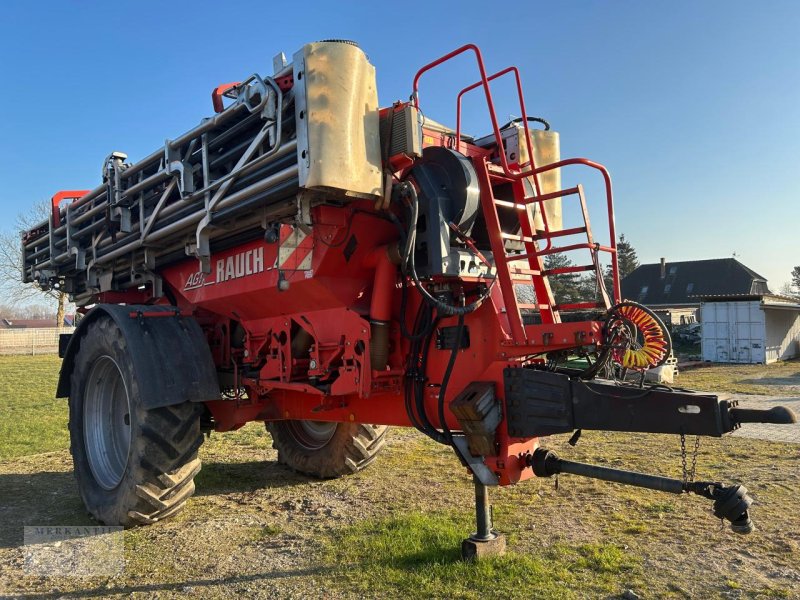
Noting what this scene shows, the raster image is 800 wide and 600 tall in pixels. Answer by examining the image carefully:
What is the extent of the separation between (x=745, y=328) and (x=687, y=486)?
22880mm

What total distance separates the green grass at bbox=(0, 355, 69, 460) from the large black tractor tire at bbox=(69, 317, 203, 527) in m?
2.82

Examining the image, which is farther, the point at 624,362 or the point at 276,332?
the point at 276,332

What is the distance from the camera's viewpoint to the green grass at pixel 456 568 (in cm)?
359

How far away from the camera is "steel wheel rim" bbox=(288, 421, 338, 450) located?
6.31 meters

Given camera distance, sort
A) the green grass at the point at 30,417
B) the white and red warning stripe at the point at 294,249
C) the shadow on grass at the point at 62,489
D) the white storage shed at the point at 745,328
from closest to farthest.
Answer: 1. the white and red warning stripe at the point at 294,249
2. the shadow on grass at the point at 62,489
3. the green grass at the point at 30,417
4. the white storage shed at the point at 745,328

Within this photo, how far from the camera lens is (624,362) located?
10.6 ft

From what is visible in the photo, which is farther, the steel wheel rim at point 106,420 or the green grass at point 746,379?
the green grass at point 746,379

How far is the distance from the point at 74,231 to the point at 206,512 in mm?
3397

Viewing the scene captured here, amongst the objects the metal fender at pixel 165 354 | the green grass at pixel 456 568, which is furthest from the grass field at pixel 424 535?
the metal fender at pixel 165 354

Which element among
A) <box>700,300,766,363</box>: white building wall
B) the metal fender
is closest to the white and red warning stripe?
the metal fender

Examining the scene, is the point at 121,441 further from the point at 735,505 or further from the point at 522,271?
the point at 735,505

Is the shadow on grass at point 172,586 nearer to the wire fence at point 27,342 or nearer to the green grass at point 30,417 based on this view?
the green grass at point 30,417

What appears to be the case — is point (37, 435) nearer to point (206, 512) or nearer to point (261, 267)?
point (206, 512)

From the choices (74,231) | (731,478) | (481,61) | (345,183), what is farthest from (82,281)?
(731,478)
